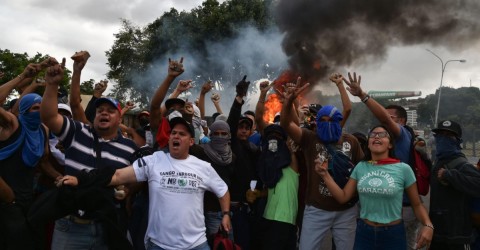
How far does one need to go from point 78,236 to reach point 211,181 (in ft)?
3.71

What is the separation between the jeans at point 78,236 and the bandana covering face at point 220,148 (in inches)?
54.3

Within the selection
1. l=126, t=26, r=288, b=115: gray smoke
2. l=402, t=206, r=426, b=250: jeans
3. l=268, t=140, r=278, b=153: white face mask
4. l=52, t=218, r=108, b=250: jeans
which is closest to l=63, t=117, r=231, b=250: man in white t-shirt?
l=52, t=218, r=108, b=250: jeans

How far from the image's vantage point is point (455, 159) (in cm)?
462

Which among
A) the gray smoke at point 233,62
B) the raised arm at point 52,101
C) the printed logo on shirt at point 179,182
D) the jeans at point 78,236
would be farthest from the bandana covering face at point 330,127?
the gray smoke at point 233,62

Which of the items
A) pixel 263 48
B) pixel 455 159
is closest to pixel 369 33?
pixel 263 48

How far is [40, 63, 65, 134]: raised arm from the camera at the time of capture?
11.2ft

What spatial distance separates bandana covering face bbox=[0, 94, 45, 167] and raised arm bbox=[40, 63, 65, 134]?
65 centimetres

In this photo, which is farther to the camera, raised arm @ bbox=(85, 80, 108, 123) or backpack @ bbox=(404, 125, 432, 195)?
raised arm @ bbox=(85, 80, 108, 123)

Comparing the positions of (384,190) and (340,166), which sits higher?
(340,166)

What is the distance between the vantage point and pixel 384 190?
12.8 ft

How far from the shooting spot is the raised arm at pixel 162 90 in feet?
14.7

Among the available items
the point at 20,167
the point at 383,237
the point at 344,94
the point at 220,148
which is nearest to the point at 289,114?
the point at 220,148

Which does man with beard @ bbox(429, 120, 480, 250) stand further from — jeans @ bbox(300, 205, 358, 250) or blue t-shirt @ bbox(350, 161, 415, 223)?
jeans @ bbox(300, 205, 358, 250)

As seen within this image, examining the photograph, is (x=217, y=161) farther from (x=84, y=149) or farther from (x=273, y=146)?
(x=84, y=149)
